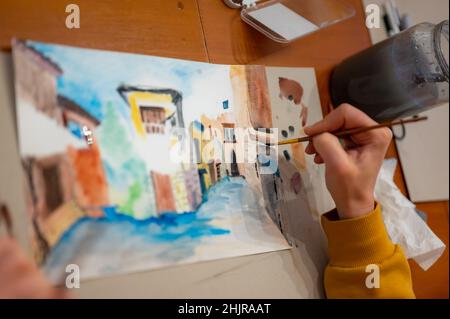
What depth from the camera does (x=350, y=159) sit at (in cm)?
58

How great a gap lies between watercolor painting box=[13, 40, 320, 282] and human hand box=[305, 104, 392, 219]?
107 millimetres

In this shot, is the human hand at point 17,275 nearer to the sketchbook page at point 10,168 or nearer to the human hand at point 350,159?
the sketchbook page at point 10,168

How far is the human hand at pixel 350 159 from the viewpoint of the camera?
1.81ft

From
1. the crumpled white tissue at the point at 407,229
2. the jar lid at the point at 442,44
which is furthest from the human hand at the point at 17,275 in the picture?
the jar lid at the point at 442,44

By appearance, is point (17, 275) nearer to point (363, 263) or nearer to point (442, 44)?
point (363, 263)

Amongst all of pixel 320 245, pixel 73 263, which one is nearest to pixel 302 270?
pixel 320 245

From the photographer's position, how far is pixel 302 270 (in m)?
0.59

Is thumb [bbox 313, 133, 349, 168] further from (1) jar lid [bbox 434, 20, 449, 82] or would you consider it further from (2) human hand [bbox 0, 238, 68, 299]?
(2) human hand [bbox 0, 238, 68, 299]

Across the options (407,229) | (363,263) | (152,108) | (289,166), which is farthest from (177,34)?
(407,229)

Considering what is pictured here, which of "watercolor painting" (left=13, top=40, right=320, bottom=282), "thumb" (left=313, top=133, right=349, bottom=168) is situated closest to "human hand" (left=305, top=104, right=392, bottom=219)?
"thumb" (left=313, top=133, right=349, bottom=168)

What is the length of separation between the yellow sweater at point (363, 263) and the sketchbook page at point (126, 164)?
0.12 m

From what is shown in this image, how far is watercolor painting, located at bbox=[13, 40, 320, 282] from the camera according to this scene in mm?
393

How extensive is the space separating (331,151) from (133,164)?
305 mm
